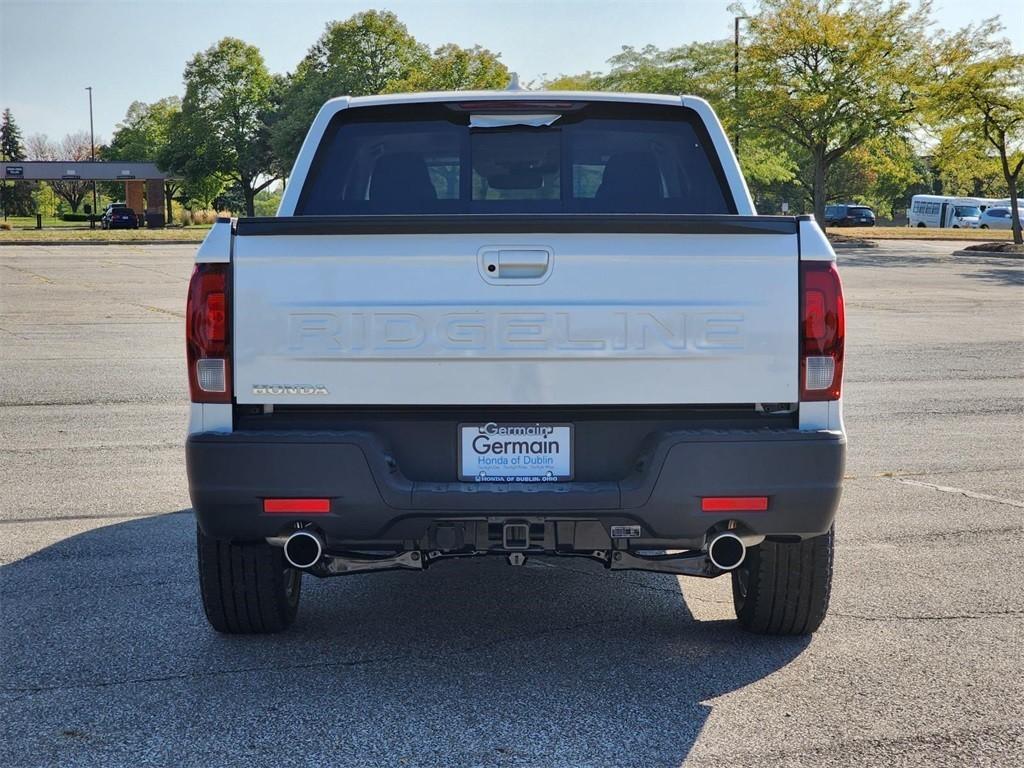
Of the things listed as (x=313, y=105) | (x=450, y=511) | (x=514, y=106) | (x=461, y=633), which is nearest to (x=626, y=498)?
(x=450, y=511)

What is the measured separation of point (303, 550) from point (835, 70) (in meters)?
51.1

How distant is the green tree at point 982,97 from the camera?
148 feet

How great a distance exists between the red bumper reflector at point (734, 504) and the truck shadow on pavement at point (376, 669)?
0.64m

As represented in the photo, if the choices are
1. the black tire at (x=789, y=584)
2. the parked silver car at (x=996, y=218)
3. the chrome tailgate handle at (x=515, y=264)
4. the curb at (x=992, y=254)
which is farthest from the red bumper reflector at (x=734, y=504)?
the parked silver car at (x=996, y=218)

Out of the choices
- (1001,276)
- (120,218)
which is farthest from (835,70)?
(120,218)

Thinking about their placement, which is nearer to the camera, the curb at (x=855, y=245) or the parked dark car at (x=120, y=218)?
the curb at (x=855, y=245)

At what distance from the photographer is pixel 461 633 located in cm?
506

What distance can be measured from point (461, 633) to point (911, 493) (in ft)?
12.6

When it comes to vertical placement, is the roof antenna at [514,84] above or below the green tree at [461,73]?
below

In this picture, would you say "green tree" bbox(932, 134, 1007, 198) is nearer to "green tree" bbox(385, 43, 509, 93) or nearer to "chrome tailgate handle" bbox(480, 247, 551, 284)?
"green tree" bbox(385, 43, 509, 93)

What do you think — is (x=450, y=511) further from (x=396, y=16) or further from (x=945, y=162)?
(x=396, y=16)

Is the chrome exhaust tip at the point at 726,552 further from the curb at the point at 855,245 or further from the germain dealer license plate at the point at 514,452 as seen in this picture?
the curb at the point at 855,245

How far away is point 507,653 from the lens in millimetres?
4797

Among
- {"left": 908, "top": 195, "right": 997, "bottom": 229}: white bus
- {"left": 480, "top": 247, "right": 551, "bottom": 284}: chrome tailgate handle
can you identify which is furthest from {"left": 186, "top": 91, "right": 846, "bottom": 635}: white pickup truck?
{"left": 908, "top": 195, "right": 997, "bottom": 229}: white bus
